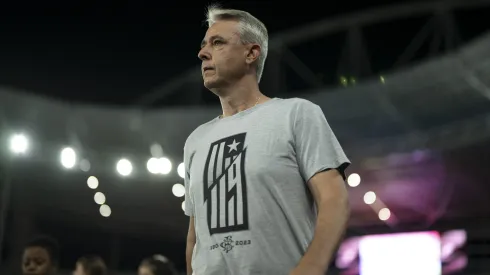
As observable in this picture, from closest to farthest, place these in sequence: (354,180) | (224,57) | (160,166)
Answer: (224,57)
(354,180)
(160,166)

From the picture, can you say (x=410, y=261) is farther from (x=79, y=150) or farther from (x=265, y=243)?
(x=265, y=243)

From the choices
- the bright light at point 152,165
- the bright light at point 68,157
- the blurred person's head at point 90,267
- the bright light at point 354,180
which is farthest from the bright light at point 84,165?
the blurred person's head at point 90,267

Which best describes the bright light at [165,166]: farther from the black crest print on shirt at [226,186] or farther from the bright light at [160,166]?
the black crest print on shirt at [226,186]

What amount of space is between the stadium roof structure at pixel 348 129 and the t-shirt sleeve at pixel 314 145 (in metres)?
8.51

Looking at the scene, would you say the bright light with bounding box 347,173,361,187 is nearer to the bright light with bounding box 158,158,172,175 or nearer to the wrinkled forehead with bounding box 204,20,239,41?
the bright light with bounding box 158,158,172,175

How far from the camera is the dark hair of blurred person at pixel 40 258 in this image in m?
4.53

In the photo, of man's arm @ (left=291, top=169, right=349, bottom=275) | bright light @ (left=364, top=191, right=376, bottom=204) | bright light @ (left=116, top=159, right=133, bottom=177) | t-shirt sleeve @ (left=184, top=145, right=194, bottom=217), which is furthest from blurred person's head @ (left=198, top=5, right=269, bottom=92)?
bright light @ (left=364, top=191, right=376, bottom=204)

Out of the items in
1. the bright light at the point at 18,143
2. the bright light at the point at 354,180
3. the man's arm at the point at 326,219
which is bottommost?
the man's arm at the point at 326,219

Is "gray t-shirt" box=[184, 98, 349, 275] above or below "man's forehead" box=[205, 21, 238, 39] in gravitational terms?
below

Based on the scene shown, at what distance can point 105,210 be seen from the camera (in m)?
16.7

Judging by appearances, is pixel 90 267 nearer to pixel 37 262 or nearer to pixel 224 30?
pixel 37 262

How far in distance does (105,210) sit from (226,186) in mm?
15521

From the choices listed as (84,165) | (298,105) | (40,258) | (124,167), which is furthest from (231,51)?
(84,165)

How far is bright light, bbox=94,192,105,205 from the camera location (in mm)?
15844
